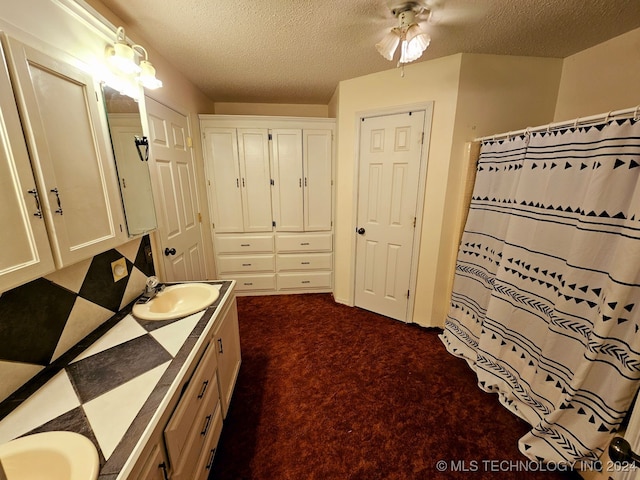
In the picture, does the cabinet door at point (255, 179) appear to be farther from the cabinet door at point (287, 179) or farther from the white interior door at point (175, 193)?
the white interior door at point (175, 193)

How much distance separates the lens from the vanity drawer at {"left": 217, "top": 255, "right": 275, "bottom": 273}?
293cm

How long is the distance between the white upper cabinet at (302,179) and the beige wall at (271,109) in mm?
719

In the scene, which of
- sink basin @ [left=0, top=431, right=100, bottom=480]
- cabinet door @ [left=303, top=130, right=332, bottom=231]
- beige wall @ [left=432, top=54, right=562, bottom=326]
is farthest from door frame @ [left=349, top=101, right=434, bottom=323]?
sink basin @ [left=0, top=431, right=100, bottom=480]

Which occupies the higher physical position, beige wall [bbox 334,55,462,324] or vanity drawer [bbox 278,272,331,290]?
beige wall [bbox 334,55,462,324]

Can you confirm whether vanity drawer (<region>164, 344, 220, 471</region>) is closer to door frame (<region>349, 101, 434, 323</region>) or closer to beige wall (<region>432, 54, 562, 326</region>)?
door frame (<region>349, 101, 434, 323</region>)

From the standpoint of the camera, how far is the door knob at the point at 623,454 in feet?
1.75

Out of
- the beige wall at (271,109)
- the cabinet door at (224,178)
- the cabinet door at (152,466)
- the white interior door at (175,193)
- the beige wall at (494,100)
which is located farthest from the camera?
the beige wall at (271,109)

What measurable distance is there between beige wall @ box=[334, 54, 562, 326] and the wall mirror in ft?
5.76

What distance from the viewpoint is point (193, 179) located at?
7.67 ft

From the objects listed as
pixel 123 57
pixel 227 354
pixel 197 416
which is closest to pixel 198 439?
pixel 197 416

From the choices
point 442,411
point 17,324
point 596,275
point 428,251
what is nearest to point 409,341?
point 442,411

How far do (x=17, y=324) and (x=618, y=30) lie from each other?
3.34 m

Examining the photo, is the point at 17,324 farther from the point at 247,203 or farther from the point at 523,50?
the point at 523,50

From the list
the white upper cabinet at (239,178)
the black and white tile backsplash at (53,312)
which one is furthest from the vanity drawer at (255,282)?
the black and white tile backsplash at (53,312)
